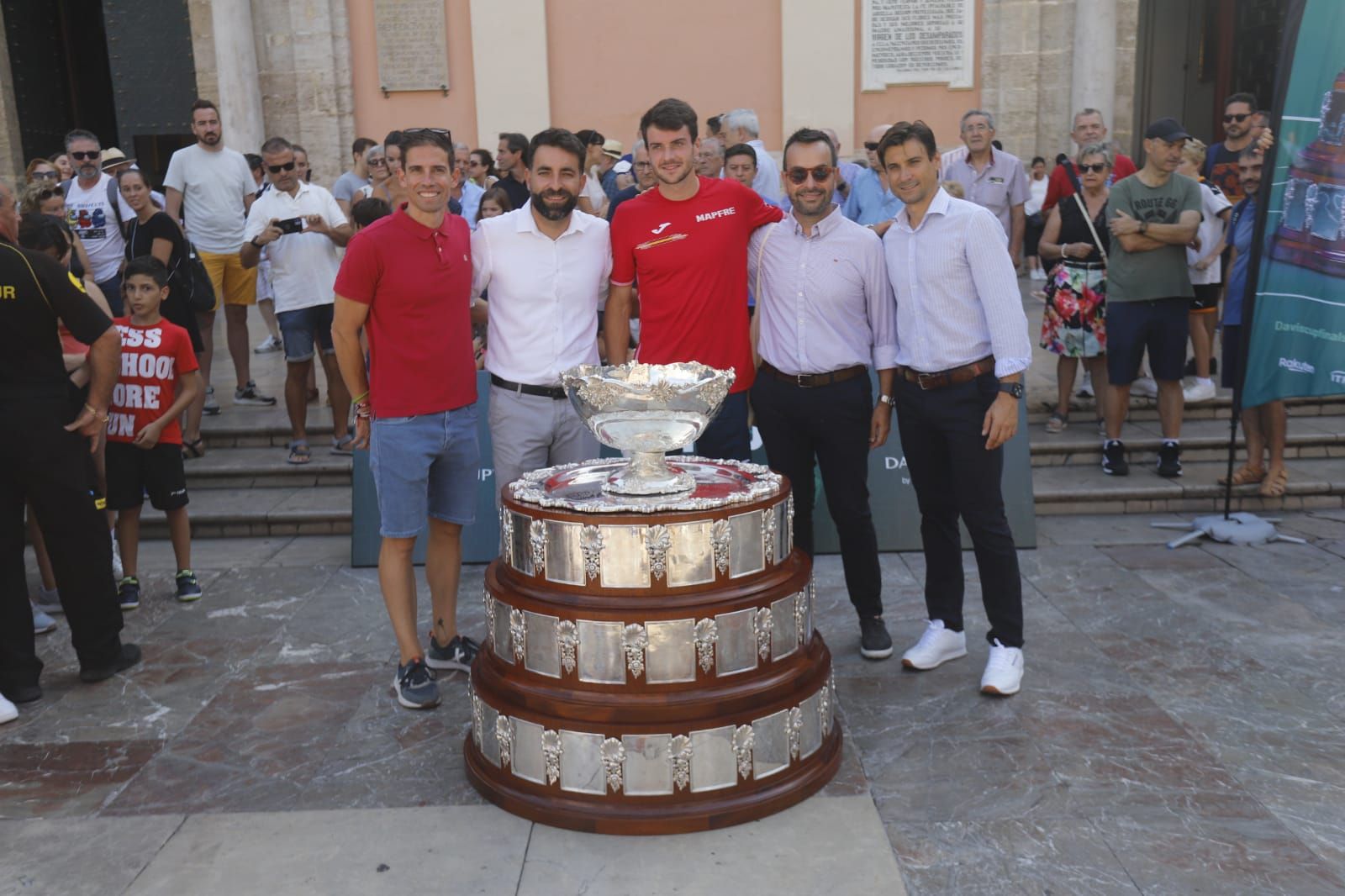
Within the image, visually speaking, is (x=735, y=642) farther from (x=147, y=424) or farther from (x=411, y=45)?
(x=411, y=45)

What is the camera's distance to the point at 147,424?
19.3 feet

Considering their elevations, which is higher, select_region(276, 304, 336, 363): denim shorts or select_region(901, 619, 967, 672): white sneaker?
select_region(276, 304, 336, 363): denim shorts

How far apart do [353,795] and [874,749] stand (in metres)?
1.67

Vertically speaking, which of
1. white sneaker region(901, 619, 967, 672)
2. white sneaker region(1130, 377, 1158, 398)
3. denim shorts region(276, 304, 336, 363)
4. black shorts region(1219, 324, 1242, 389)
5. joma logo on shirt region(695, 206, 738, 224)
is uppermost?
→ joma logo on shirt region(695, 206, 738, 224)

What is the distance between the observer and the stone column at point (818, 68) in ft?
45.7

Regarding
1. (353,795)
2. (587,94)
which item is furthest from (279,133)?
(353,795)

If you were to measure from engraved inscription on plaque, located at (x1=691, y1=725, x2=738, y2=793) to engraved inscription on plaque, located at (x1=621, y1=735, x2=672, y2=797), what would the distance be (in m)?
0.07

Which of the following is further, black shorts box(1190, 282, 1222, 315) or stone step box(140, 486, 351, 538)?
black shorts box(1190, 282, 1222, 315)

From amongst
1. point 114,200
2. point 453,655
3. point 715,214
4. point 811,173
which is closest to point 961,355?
point 811,173

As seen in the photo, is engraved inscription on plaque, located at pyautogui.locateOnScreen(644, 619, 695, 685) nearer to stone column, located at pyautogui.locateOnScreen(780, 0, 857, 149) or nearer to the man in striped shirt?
the man in striped shirt

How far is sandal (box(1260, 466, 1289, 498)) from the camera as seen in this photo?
276 inches

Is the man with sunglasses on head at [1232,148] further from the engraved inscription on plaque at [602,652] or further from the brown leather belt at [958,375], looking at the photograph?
the engraved inscription on plaque at [602,652]

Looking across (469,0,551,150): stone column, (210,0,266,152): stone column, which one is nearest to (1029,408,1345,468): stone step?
(469,0,551,150): stone column

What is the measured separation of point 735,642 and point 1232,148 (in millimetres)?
6945
